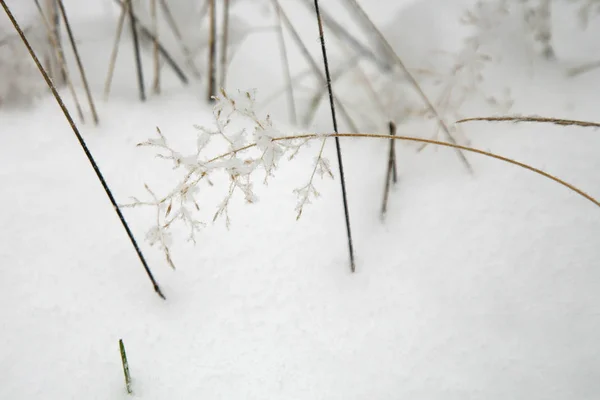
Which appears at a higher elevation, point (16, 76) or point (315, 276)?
point (16, 76)

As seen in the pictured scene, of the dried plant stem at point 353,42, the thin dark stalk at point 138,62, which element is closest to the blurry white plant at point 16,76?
the thin dark stalk at point 138,62

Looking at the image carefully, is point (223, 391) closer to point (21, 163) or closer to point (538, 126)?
point (21, 163)

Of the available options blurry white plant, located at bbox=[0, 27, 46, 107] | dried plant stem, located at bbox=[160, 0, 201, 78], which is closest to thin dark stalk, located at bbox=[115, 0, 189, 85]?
dried plant stem, located at bbox=[160, 0, 201, 78]

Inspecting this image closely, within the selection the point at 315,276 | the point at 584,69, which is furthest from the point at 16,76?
the point at 584,69

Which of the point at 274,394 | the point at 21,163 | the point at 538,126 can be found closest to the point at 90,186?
the point at 21,163

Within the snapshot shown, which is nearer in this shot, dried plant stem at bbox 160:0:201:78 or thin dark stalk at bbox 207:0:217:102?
thin dark stalk at bbox 207:0:217:102

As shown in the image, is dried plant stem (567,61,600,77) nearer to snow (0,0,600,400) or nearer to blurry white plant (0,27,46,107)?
snow (0,0,600,400)

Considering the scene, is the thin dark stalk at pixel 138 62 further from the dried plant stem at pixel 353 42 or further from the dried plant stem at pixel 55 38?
the dried plant stem at pixel 353 42

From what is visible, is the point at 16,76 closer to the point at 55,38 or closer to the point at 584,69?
the point at 55,38
